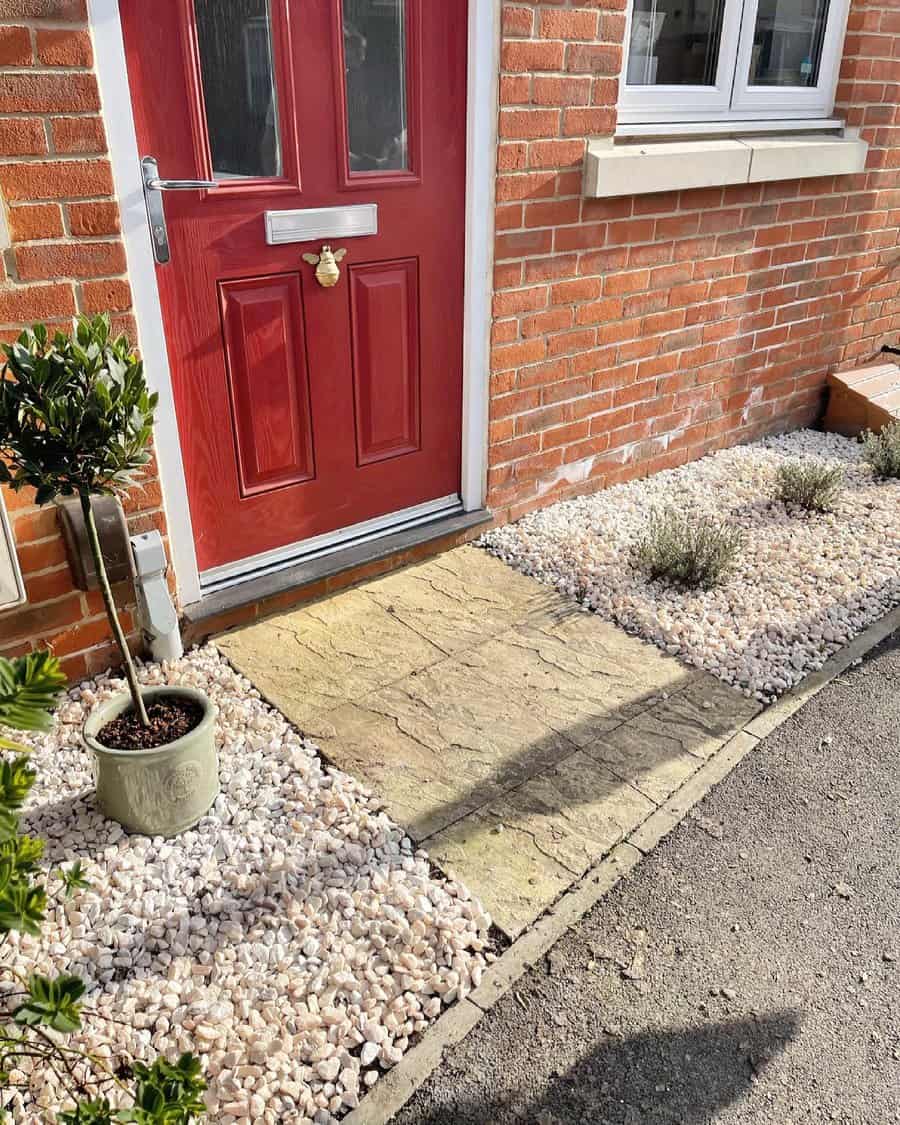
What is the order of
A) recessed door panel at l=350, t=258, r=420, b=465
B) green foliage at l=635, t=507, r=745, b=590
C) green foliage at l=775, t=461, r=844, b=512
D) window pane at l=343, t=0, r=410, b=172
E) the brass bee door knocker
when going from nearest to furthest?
1. window pane at l=343, t=0, r=410, b=172
2. the brass bee door knocker
3. recessed door panel at l=350, t=258, r=420, b=465
4. green foliage at l=635, t=507, r=745, b=590
5. green foliage at l=775, t=461, r=844, b=512

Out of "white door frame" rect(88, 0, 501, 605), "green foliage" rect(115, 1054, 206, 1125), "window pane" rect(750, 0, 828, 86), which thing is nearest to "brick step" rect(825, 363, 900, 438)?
"window pane" rect(750, 0, 828, 86)

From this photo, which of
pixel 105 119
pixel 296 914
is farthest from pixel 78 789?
pixel 105 119

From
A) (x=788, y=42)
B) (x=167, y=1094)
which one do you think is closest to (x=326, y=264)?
(x=167, y=1094)

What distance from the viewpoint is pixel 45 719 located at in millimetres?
1005

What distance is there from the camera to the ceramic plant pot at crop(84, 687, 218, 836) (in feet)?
7.12

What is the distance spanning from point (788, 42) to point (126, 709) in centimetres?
445

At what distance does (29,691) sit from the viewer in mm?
1021

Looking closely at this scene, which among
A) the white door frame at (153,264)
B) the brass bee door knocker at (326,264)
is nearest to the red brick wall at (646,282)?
the white door frame at (153,264)

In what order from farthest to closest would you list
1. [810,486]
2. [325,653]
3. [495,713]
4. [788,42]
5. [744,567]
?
[788,42]
[810,486]
[744,567]
[325,653]
[495,713]

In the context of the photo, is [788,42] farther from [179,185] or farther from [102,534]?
[102,534]

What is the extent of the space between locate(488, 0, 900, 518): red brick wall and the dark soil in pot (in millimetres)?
1859

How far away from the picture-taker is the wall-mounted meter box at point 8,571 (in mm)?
2299

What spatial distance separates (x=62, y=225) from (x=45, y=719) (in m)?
A: 1.81

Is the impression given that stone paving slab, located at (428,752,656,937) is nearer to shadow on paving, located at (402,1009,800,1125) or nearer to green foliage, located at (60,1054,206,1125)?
shadow on paving, located at (402,1009,800,1125)
